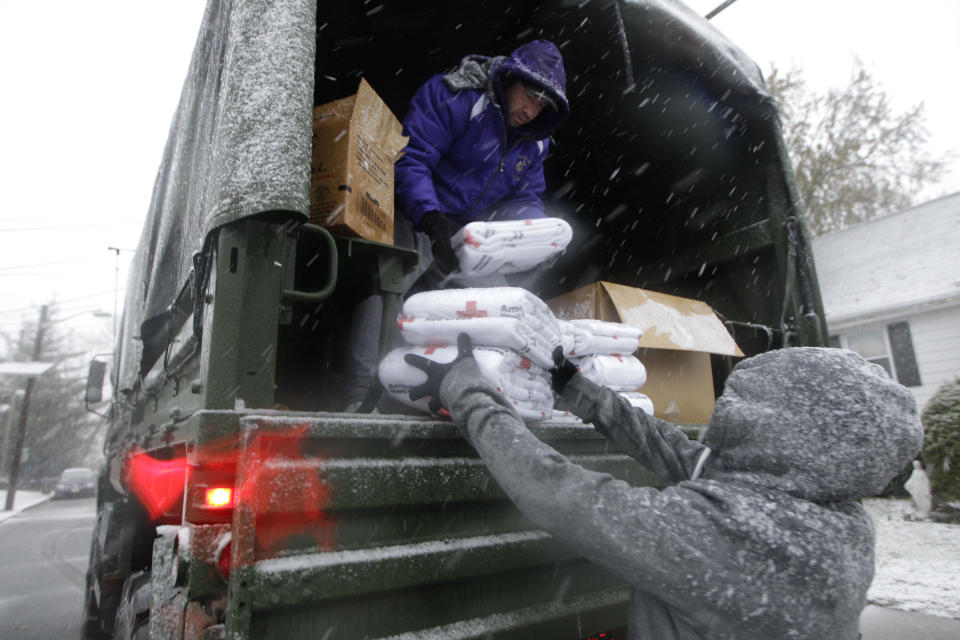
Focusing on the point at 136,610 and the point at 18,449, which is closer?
the point at 136,610

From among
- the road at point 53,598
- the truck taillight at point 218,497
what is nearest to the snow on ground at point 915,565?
the road at point 53,598

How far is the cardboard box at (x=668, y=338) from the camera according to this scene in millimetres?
2758

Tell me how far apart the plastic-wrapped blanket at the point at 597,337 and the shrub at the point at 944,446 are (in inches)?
304

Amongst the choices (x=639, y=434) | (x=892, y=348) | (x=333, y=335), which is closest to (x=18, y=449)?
(x=333, y=335)

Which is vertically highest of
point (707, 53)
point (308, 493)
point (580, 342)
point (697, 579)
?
point (707, 53)

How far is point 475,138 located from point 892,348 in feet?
42.3

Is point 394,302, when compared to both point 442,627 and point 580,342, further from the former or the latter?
point 442,627

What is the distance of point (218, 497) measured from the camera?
50.8 inches

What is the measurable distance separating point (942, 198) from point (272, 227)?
686 inches

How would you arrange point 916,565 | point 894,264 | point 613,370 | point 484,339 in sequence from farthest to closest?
1. point 894,264
2. point 916,565
3. point 613,370
4. point 484,339

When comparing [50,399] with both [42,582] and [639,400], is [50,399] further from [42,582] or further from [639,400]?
[639,400]

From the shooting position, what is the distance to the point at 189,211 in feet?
6.61

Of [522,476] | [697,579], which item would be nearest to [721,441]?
[697,579]

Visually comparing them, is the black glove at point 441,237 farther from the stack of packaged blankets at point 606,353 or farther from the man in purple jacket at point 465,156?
the stack of packaged blankets at point 606,353
